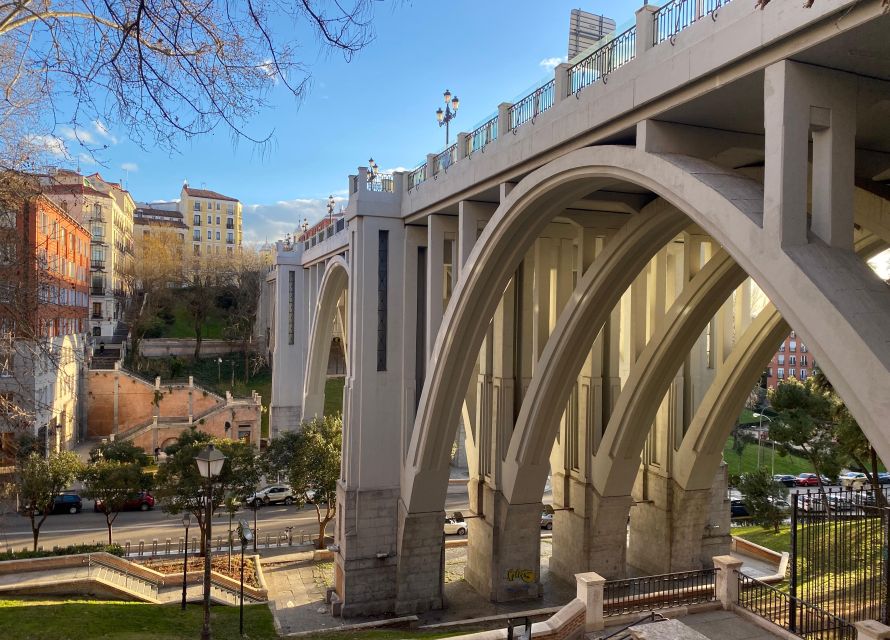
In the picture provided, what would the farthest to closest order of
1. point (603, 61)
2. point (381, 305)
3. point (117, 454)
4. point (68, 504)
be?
point (68, 504)
point (117, 454)
point (381, 305)
point (603, 61)

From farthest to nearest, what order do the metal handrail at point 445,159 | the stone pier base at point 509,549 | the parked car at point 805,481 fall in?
the parked car at point 805,481
the stone pier base at point 509,549
the metal handrail at point 445,159

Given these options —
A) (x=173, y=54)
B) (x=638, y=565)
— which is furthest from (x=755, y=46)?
(x=638, y=565)

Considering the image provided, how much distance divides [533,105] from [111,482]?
19.5 metres

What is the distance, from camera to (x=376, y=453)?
16.9m

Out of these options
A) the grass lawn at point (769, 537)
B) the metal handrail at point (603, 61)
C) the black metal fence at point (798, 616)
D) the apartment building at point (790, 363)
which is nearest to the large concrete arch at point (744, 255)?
the metal handrail at point (603, 61)

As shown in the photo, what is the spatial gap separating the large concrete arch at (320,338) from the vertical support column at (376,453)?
1258 cm

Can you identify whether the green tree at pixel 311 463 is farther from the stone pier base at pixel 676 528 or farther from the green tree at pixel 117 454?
the stone pier base at pixel 676 528

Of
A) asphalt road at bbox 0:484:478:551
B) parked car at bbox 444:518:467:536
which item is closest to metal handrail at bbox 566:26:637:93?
parked car at bbox 444:518:467:536

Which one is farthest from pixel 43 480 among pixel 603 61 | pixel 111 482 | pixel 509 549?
pixel 603 61

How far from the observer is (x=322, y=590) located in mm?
18859

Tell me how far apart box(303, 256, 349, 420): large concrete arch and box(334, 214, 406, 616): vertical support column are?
1258 centimetres

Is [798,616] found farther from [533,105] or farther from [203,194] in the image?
[203,194]

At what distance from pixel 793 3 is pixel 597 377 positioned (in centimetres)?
1220

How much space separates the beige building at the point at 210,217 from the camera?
269 ft
